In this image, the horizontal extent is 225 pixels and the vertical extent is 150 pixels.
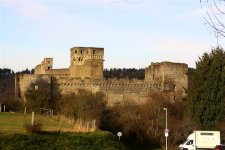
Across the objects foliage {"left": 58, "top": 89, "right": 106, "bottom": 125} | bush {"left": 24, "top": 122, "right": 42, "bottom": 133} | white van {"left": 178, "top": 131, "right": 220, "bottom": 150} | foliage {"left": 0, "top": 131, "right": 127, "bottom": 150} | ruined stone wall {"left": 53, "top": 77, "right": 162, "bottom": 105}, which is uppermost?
ruined stone wall {"left": 53, "top": 77, "right": 162, "bottom": 105}

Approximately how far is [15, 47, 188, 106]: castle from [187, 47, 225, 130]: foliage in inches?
757

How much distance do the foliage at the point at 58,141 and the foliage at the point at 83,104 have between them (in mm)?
33396

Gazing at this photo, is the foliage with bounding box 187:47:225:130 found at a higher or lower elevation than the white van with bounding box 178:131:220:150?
higher

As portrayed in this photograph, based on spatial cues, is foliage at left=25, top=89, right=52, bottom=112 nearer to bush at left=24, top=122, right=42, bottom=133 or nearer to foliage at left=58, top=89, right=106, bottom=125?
foliage at left=58, top=89, right=106, bottom=125

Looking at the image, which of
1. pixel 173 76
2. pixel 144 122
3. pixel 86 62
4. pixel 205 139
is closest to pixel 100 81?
pixel 86 62

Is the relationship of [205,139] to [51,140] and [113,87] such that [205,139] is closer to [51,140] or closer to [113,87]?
[51,140]

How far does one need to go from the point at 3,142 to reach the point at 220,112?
31.1 meters

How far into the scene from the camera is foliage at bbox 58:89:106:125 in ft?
231

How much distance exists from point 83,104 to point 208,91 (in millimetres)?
20482

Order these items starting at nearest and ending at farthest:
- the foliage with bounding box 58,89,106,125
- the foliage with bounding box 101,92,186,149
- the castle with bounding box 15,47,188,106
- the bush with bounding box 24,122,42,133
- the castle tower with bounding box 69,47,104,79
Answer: the bush with bounding box 24,122,42,133, the foliage with bounding box 101,92,186,149, the foliage with bounding box 58,89,106,125, the castle with bounding box 15,47,188,106, the castle tower with bounding box 69,47,104,79

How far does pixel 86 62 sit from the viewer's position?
89250mm

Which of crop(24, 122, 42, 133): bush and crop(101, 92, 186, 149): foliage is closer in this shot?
crop(24, 122, 42, 133): bush

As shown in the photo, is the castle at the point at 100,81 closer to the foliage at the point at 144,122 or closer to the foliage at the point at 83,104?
the foliage at the point at 83,104

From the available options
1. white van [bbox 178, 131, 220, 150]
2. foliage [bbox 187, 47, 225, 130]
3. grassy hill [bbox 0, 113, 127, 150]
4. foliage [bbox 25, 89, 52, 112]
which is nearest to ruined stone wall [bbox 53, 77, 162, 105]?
foliage [bbox 25, 89, 52, 112]
